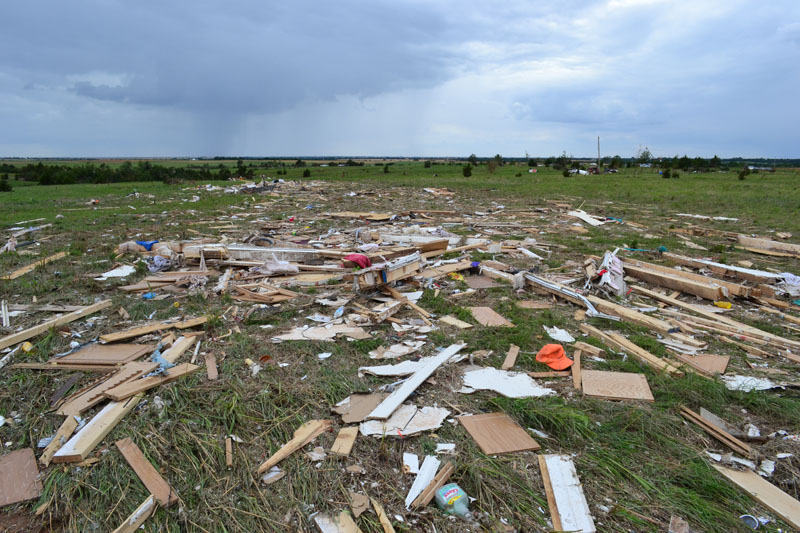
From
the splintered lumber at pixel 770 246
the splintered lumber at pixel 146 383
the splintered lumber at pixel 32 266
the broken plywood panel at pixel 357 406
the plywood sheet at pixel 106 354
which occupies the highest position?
the splintered lumber at pixel 770 246

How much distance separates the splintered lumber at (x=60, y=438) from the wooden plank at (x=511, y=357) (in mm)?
3929

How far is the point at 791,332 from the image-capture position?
17.5 feet

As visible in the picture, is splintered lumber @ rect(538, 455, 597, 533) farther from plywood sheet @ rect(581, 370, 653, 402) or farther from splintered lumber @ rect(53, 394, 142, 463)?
splintered lumber @ rect(53, 394, 142, 463)

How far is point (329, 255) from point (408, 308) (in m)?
3.19

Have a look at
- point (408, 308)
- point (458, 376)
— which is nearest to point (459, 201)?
point (408, 308)

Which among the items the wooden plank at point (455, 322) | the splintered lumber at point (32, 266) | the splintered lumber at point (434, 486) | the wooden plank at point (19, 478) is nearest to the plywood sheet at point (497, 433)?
the splintered lumber at point (434, 486)

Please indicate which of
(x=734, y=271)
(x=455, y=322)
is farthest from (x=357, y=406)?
(x=734, y=271)

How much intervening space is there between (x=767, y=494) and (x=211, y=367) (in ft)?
15.6

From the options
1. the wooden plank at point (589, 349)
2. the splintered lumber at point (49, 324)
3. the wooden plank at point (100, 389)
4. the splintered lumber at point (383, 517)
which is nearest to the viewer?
the splintered lumber at point (383, 517)

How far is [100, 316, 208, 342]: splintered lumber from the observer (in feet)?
16.2

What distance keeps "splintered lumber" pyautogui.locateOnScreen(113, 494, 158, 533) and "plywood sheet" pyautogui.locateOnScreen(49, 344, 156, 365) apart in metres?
2.22

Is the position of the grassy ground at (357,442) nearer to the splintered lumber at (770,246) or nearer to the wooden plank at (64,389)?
the wooden plank at (64,389)

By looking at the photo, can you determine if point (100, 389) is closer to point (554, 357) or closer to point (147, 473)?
point (147, 473)

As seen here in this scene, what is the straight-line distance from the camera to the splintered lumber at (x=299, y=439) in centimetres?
298
